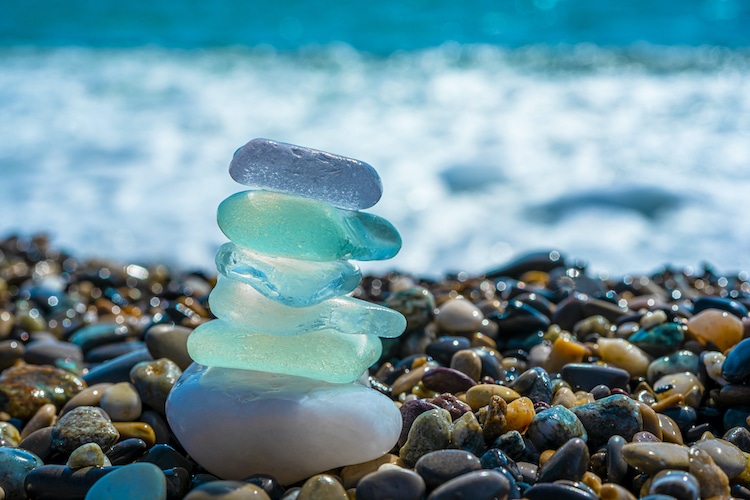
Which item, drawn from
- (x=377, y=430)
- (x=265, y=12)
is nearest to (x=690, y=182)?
(x=377, y=430)

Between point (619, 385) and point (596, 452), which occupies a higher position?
point (619, 385)

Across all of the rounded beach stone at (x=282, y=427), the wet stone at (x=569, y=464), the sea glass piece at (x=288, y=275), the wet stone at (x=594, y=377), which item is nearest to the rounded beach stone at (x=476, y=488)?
the wet stone at (x=569, y=464)

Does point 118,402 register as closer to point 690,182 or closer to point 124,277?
point 124,277

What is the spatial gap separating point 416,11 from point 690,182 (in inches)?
385

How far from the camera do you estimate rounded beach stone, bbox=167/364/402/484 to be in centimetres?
197

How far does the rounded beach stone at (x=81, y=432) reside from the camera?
2225mm

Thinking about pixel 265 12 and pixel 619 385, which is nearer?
pixel 619 385

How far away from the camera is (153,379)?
2.52m

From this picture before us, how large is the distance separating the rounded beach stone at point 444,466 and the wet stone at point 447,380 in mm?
601

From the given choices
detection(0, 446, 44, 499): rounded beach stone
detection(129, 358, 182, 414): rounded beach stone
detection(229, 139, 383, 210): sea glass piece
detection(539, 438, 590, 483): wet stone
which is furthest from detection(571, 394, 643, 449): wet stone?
detection(0, 446, 44, 499): rounded beach stone

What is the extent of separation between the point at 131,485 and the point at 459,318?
1549mm

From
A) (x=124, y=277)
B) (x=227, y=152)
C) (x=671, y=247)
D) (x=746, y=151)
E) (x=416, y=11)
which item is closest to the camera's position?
(x=124, y=277)

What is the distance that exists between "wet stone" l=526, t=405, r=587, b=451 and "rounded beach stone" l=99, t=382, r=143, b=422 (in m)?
1.25

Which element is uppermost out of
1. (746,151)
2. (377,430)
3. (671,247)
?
(746,151)
